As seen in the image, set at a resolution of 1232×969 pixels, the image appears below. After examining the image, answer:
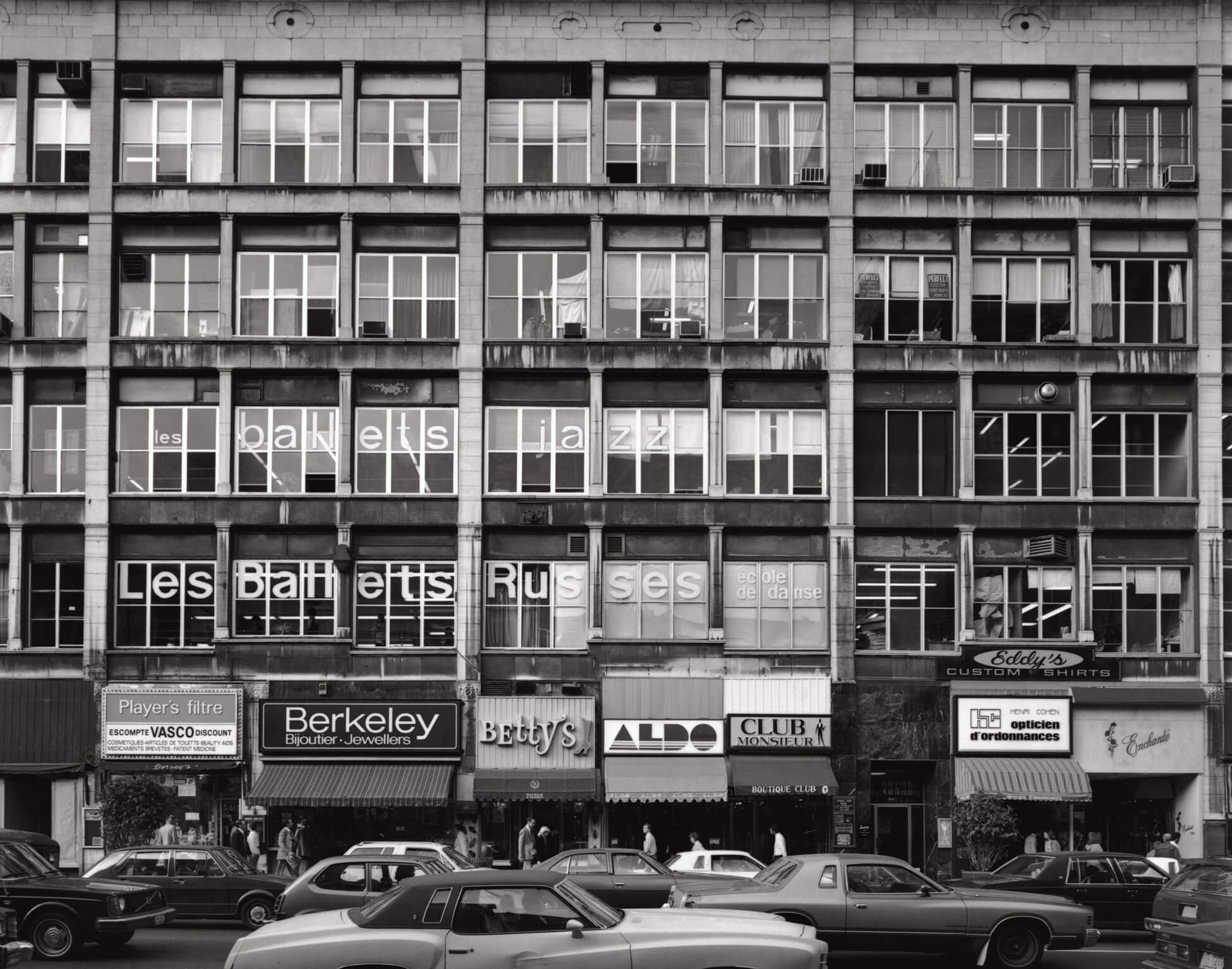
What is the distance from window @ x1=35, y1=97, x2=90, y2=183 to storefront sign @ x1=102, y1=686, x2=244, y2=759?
1350cm

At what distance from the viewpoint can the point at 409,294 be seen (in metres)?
38.5

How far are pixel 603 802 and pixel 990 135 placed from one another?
1993cm

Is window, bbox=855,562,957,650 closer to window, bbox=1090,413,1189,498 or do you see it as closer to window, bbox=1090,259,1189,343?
window, bbox=1090,413,1189,498

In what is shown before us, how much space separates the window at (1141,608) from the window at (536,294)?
1497cm

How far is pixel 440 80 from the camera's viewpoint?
39.0 m

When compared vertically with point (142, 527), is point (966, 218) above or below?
above

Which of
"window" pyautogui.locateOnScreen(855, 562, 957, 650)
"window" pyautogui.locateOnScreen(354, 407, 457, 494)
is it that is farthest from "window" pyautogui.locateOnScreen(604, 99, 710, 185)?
"window" pyautogui.locateOnScreen(855, 562, 957, 650)

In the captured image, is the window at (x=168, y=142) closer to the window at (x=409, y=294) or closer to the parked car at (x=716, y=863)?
the window at (x=409, y=294)

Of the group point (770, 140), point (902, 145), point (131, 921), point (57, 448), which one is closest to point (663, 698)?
point (770, 140)

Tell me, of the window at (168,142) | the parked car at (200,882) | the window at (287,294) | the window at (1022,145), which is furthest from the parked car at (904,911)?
the window at (168,142)

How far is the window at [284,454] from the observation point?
37.8 m

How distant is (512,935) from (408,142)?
28.4m

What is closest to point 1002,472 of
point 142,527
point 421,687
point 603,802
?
point 603,802

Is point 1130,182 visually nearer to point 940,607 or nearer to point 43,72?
point 940,607
